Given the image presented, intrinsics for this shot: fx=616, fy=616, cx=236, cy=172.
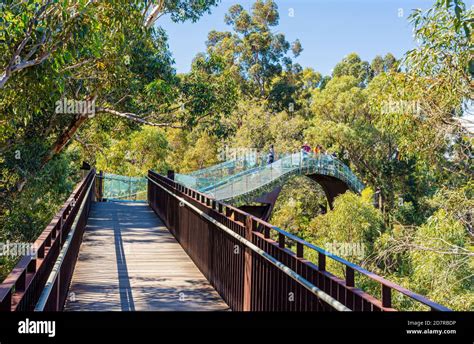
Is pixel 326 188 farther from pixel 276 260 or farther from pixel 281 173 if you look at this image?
pixel 276 260

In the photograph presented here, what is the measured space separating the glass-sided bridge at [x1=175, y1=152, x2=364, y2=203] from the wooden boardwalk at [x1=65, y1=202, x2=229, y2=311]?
34.6ft

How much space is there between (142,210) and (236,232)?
1217 cm

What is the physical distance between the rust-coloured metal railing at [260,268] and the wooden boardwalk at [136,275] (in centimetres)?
28

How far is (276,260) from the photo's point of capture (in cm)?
543

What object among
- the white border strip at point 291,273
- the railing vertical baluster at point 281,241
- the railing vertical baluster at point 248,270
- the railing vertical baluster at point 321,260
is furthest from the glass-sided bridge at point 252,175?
the railing vertical baluster at point 321,260

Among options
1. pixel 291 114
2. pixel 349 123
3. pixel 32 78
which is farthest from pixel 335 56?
pixel 32 78

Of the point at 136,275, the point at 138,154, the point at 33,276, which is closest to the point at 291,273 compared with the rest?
the point at 33,276

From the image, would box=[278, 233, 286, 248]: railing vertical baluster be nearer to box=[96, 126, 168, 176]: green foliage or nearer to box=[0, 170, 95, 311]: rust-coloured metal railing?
box=[0, 170, 95, 311]: rust-coloured metal railing

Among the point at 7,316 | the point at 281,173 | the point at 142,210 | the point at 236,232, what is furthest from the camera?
the point at 281,173

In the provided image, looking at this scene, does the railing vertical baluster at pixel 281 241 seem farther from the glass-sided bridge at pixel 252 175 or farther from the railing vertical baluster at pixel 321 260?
the glass-sided bridge at pixel 252 175

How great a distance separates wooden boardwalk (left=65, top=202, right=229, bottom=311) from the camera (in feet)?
24.2

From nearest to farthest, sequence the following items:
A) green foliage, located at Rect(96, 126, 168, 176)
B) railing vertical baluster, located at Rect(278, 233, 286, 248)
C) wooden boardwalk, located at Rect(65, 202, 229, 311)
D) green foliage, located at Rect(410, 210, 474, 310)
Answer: railing vertical baluster, located at Rect(278, 233, 286, 248) → wooden boardwalk, located at Rect(65, 202, 229, 311) → green foliage, located at Rect(410, 210, 474, 310) → green foliage, located at Rect(96, 126, 168, 176)

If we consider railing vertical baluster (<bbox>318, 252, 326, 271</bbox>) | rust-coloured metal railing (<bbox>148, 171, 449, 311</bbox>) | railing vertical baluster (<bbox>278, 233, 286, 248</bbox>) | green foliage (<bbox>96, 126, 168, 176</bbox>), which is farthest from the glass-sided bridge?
railing vertical baluster (<bbox>318, 252, 326, 271</bbox>)

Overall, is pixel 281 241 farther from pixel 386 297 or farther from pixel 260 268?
pixel 386 297
